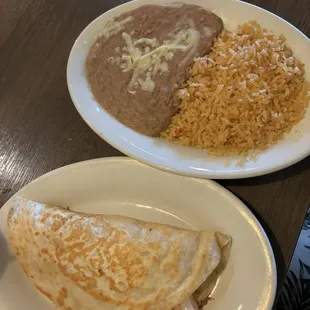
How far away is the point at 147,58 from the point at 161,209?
47 centimetres

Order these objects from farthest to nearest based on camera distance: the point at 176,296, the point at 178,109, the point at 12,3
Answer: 1. the point at 12,3
2. the point at 178,109
3. the point at 176,296

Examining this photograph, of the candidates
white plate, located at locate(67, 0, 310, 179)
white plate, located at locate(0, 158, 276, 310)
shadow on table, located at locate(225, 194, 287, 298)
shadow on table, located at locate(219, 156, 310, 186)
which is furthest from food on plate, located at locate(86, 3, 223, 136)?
shadow on table, located at locate(225, 194, 287, 298)

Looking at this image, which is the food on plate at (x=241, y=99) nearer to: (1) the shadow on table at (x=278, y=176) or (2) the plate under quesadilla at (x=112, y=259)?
(1) the shadow on table at (x=278, y=176)

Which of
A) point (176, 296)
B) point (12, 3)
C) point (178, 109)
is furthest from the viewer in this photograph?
point (12, 3)

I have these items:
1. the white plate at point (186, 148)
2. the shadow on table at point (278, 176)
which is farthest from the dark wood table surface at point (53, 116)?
the white plate at point (186, 148)

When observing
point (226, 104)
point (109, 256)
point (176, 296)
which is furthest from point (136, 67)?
point (176, 296)

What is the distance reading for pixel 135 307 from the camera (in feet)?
4.00

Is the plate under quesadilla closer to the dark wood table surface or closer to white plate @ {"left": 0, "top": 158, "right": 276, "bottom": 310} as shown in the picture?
white plate @ {"left": 0, "top": 158, "right": 276, "bottom": 310}

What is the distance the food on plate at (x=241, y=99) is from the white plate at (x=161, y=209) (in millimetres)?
139

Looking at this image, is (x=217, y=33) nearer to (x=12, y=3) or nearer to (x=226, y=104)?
(x=226, y=104)

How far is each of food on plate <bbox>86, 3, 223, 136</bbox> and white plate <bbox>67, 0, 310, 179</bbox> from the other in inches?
1.1

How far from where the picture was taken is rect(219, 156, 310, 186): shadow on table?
1314 millimetres

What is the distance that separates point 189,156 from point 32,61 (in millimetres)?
703

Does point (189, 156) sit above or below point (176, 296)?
above
